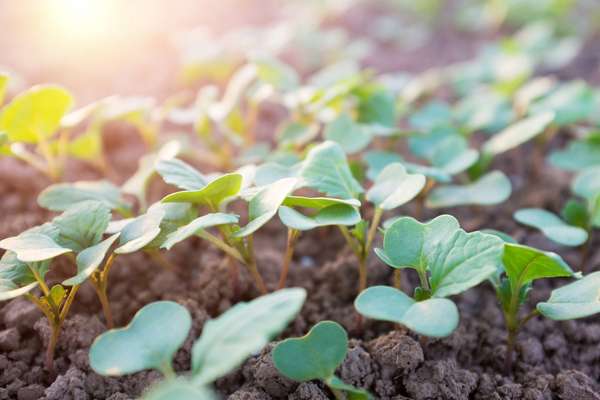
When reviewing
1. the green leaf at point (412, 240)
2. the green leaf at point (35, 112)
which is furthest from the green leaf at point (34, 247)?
the green leaf at point (412, 240)

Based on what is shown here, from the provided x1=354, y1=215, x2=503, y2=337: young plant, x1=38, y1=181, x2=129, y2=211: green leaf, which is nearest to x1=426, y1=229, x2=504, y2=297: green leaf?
x1=354, y1=215, x2=503, y2=337: young plant

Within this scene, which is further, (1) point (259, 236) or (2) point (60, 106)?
(1) point (259, 236)

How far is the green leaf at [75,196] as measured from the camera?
4.27 ft

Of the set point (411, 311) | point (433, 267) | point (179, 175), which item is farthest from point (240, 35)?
point (411, 311)

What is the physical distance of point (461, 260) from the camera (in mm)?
1012

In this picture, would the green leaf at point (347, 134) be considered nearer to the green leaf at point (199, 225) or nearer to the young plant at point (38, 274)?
the green leaf at point (199, 225)

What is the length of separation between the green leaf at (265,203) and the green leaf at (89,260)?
0.23m

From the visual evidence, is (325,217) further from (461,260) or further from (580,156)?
(580,156)

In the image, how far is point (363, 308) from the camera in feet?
3.13

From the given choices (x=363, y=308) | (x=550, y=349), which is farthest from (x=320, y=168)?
(x=550, y=349)

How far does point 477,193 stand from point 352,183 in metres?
0.39

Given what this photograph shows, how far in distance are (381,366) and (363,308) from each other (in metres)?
0.26

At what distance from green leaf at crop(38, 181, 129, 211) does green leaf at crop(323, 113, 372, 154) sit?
556mm

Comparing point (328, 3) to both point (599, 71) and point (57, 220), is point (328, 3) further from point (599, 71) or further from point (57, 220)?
point (57, 220)
